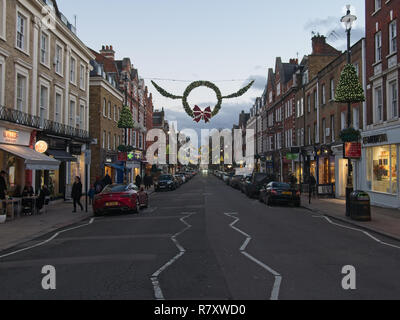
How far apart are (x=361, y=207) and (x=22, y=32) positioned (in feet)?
61.1

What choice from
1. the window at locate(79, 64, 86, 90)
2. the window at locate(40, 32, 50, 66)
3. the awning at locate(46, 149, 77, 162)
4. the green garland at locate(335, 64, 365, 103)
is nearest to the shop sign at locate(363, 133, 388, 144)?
the green garland at locate(335, 64, 365, 103)

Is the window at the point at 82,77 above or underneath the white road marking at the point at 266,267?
above

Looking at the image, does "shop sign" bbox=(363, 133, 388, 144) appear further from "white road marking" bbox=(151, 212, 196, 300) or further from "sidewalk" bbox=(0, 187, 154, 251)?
"sidewalk" bbox=(0, 187, 154, 251)

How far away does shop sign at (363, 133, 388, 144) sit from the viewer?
20031mm

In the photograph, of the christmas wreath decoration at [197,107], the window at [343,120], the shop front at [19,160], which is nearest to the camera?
the shop front at [19,160]

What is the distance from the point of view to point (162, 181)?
123 ft

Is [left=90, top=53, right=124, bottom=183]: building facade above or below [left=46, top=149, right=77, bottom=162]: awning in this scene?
above

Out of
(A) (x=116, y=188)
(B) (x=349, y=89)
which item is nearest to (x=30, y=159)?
(A) (x=116, y=188)

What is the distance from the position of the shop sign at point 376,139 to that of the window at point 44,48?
19.6 meters

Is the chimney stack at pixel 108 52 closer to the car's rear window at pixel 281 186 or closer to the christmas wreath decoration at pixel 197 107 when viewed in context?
the christmas wreath decoration at pixel 197 107

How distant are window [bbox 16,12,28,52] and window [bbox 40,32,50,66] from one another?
5.85 ft

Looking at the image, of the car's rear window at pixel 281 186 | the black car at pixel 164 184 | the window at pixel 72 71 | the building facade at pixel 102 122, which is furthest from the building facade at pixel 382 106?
the building facade at pixel 102 122

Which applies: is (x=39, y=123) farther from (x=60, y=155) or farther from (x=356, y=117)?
(x=356, y=117)

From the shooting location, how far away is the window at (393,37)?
19594 millimetres
